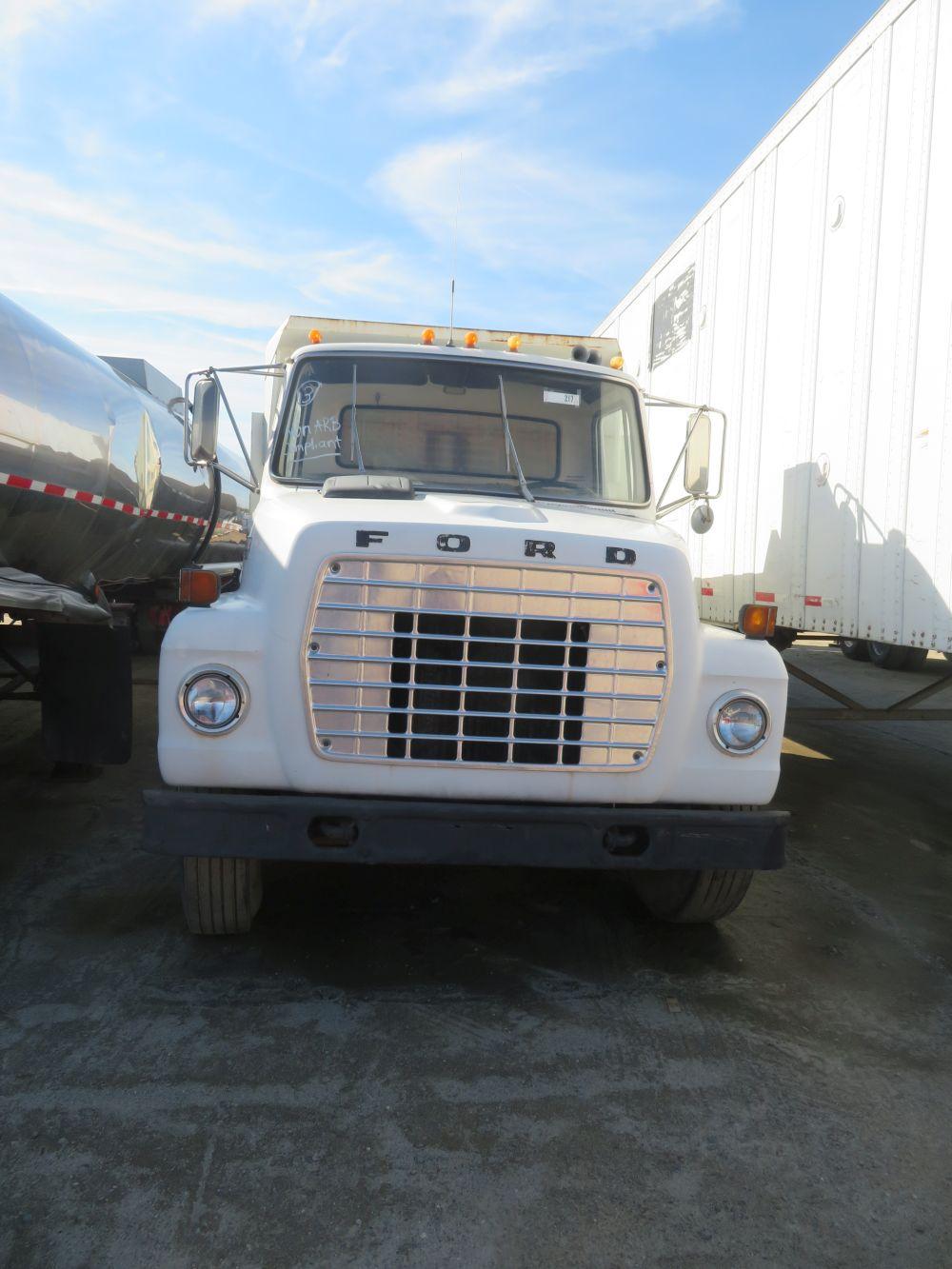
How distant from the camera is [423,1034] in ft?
10.2

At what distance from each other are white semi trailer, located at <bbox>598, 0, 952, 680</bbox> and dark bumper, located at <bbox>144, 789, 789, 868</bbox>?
6.53ft

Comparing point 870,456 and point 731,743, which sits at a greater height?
point 870,456

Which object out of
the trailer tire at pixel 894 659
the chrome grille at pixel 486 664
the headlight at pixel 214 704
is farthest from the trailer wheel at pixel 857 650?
the headlight at pixel 214 704

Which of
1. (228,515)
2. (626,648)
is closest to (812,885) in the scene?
(626,648)

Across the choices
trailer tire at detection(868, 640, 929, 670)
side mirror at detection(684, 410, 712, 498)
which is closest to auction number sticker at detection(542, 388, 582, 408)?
side mirror at detection(684, 410, 712, 498)

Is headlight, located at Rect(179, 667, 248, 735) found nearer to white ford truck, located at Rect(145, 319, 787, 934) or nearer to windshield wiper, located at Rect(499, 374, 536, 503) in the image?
white ford truck, located at Rect(145, 319, 787, 934)

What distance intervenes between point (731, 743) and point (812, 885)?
5.79 ft

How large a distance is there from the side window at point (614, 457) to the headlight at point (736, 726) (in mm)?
1356

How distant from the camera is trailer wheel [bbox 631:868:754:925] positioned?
3705 millimetres

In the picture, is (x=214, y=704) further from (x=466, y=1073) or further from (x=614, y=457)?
(x=614, y=457)

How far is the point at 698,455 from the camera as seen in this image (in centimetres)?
467

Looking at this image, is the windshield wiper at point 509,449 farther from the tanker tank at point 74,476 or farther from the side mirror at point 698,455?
the tanker tank at point 74,476

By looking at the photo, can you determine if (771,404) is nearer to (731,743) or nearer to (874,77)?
(874,77)

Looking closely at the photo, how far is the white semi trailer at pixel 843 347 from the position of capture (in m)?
4.75
